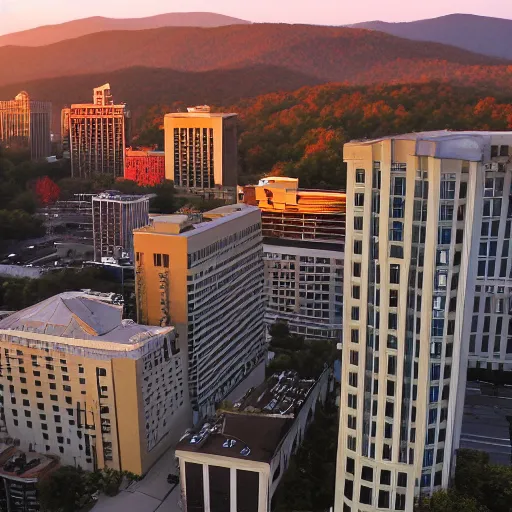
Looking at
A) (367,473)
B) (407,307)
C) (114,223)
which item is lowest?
(367,473)

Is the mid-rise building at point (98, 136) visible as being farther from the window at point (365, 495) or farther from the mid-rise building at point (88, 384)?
the window at point (365, 495)

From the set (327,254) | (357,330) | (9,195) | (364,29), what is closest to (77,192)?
(9,195)

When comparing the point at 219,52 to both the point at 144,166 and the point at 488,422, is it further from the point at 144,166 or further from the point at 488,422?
the point at 488,422

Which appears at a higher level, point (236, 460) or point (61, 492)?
point (236, 460)

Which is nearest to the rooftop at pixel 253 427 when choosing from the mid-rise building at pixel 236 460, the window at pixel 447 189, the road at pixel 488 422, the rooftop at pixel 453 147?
the mid-rise building at pixel 236 460

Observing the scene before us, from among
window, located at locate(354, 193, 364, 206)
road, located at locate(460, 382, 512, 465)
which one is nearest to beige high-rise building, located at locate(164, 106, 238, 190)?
road, located at locate(460, 382, 512, 465)

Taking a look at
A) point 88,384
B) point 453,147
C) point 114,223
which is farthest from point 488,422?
point 114,223
